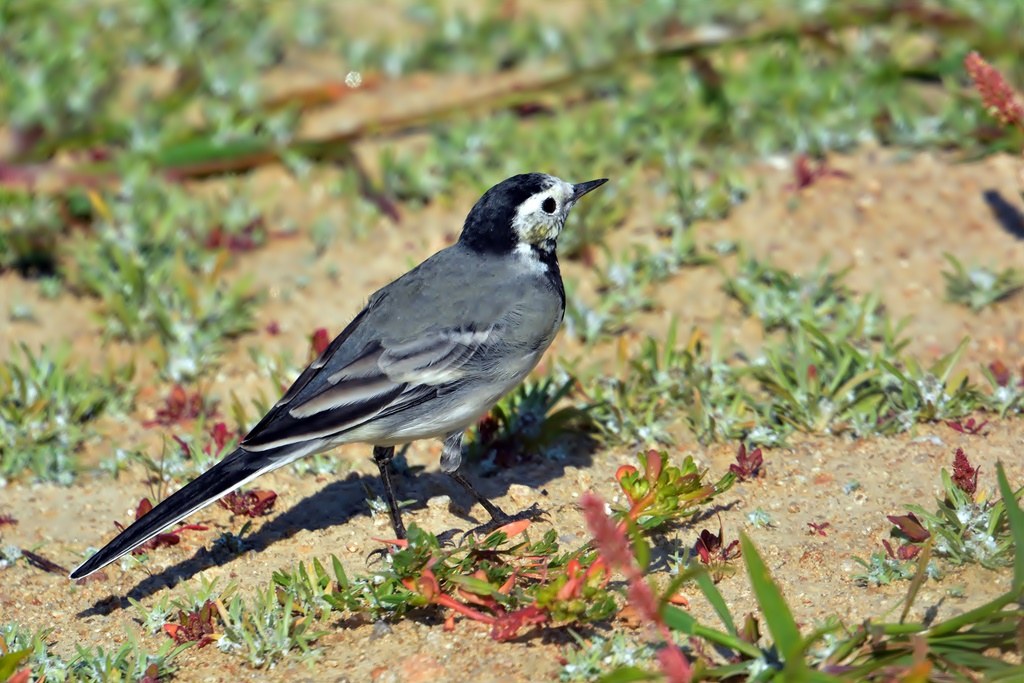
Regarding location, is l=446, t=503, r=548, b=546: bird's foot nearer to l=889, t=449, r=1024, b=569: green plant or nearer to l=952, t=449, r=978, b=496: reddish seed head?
l=889, t=449, r=1024, b=569: green plant

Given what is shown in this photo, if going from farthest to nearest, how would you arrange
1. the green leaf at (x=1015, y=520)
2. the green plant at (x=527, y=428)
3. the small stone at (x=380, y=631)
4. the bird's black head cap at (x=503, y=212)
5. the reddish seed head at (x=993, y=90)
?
the reddish seed head at (x=993, y=90) < the green plant at (x=527, y=428) < the bird's black head cap at (x=503, y=212) < the small stone at (x=380, y=631) < the green leaf at (x=1015, y=520)

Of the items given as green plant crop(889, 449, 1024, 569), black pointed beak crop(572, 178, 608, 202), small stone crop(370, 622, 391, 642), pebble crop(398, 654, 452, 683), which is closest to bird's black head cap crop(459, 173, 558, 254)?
black pointed beak crop(572, 178, 608, 202)

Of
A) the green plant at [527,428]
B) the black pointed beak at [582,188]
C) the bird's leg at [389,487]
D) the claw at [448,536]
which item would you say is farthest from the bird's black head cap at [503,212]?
the claw at [448,536]

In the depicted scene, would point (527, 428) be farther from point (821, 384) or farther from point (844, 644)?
point (844, 644)

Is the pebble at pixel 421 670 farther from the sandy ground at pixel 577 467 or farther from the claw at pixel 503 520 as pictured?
the claw at pixel 503 520

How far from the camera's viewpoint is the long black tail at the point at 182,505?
4.45 meters

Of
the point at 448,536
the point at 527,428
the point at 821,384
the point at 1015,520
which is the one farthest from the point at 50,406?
the point at 1015,520

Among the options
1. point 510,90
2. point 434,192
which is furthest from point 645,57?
point 434,192

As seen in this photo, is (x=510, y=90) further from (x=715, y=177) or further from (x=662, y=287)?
(x=662, y=287)

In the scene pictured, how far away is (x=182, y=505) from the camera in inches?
176

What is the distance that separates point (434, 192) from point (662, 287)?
1.85m

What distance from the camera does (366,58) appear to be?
9055 millimetres

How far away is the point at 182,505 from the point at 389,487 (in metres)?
0.96

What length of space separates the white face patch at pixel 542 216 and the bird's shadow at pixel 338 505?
1.08m
